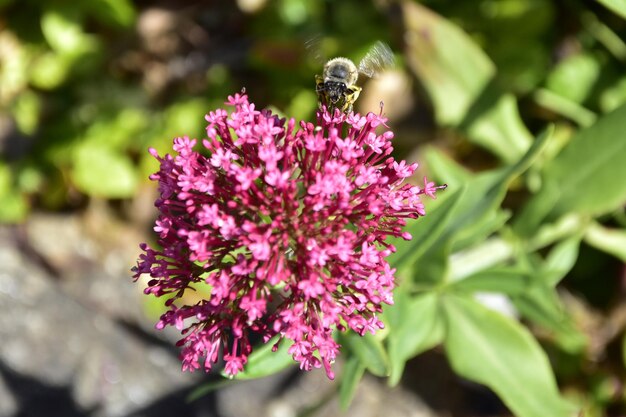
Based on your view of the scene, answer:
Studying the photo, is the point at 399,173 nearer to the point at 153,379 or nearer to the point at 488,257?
the point at 488,257

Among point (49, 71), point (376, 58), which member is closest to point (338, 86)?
point (376, 58)

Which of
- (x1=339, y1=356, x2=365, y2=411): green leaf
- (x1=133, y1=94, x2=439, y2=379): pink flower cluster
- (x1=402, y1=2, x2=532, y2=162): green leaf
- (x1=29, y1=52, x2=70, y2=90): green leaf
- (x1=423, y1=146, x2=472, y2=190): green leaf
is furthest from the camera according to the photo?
(x1=29, y1=52, x2=70, y2=90): green leaf

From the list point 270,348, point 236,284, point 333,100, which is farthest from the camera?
point 333,100

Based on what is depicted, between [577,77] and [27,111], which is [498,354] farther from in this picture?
[27,111]

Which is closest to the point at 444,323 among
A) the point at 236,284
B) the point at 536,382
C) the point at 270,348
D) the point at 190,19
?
the point at 536,382

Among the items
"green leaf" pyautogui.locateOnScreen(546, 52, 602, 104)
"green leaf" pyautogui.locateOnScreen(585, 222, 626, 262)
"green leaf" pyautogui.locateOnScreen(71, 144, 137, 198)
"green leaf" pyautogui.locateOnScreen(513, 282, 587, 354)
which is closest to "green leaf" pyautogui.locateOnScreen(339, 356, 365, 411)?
"green leaf" pyautogui.locateOnScreen(513, 282, 587, 354)

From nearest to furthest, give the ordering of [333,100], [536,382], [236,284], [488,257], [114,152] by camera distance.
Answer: [236,284] < [333,100] < [536,382] < [488,257] < [114,152]

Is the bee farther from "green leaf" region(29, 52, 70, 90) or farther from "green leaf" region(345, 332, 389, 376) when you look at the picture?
"green leaf" region(29, 52, 70, 90)

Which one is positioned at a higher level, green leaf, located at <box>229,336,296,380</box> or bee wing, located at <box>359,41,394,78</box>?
bee wing, located at <box>359,41,394,78</box>
